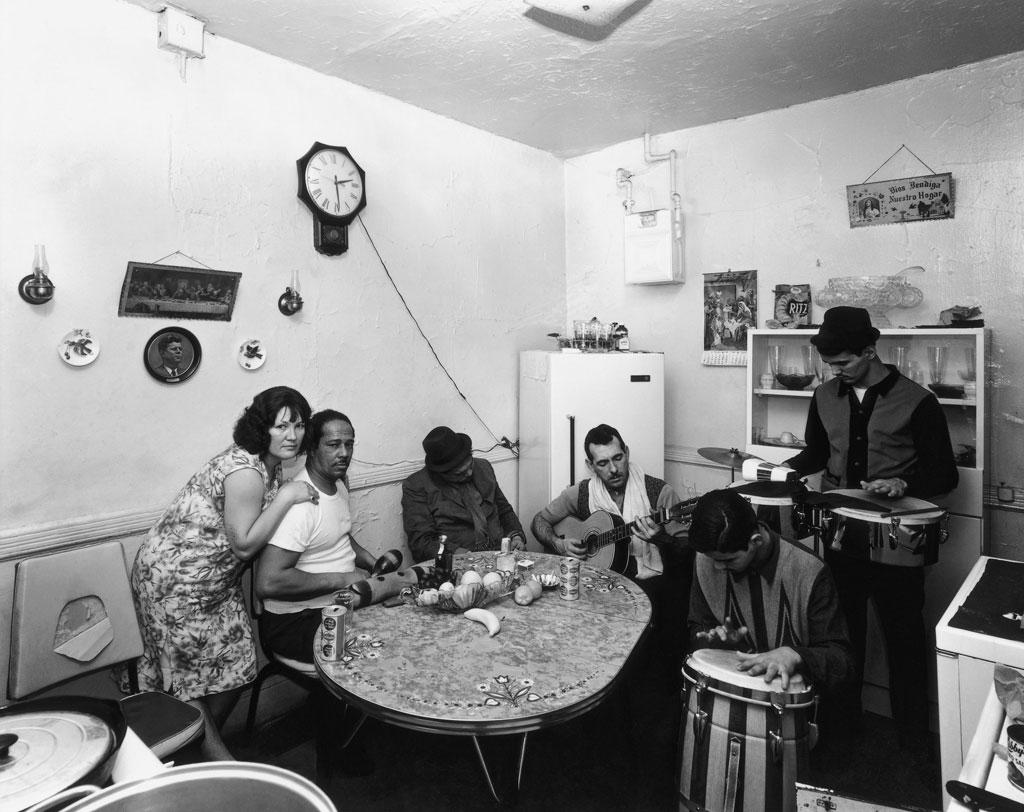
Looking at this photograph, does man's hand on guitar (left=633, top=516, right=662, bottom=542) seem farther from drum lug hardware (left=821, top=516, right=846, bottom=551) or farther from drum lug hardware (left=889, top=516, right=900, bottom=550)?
drum lug hardware (left=889, top=516, right=900, bottom=550)

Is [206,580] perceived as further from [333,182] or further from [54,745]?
[333,182]

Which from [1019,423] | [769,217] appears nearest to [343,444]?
[769,217]

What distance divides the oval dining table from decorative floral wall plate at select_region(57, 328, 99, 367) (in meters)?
1.35

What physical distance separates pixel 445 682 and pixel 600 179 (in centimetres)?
355

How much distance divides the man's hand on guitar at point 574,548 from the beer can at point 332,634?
1.40 metres

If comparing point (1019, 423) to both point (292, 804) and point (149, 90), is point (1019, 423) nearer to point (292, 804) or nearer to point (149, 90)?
point (292, 804)

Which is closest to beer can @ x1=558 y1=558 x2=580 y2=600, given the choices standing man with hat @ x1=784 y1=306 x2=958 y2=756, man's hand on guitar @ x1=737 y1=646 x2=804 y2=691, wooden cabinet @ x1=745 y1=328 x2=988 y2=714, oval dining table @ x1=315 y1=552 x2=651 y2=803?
oval dining table @ x1=315 y1=552 x2=651 y2=803

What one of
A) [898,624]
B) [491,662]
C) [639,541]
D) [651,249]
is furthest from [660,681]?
[651,249]

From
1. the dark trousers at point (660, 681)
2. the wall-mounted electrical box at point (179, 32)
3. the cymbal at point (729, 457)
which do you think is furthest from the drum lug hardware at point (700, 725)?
the wall-mounted electrical box at point (179, 32)

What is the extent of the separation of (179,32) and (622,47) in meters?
1.78

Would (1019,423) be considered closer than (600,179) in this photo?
Yes

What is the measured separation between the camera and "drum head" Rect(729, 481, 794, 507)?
2.60 m

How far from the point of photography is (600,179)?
14.4ft

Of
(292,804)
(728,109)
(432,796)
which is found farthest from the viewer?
(728,109)
